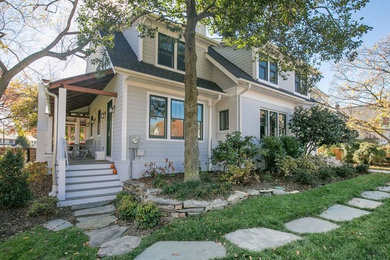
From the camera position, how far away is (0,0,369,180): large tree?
5.32m

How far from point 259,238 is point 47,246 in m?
3.18

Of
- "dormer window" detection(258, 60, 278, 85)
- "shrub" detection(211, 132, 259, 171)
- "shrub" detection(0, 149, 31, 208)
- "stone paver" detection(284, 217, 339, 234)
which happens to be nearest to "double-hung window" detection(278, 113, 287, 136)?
"dormer window" detection(258, 60, 278, 85)

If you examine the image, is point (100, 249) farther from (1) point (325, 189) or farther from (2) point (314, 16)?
(2) point (314, 16)

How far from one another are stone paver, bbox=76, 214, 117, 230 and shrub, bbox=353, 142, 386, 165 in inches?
520

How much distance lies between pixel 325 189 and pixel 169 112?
534 cm

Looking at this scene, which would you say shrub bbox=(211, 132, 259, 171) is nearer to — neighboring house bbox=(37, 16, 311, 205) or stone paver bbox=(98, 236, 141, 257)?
neighboring house bbox=(37, 16, 311, 205)

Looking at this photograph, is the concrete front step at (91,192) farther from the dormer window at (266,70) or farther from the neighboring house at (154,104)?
the dormer window at (266,70)

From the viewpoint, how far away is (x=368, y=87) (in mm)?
13156

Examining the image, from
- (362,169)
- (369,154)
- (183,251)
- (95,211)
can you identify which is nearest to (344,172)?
(362,169)

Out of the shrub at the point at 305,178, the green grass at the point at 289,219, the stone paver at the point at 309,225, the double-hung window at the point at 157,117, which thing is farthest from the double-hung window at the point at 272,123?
the stone paver at the point at 309,225

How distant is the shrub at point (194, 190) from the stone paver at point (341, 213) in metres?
1.97

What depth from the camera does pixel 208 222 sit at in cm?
361

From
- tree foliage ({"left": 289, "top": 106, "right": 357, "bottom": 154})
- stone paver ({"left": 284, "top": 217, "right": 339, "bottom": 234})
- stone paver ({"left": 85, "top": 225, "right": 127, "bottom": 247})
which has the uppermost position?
tree foliage ({"left": 289, "top": 106, "right": 357, "bottom": 154})

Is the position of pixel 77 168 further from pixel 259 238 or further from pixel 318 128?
pixel 318 128
